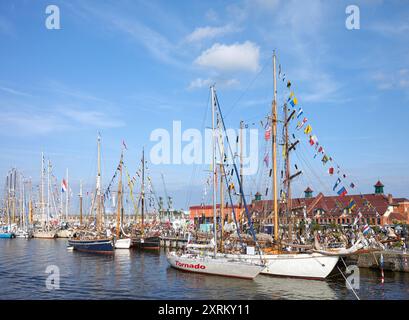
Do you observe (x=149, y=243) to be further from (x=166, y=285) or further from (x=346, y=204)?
(x=346, y=204)

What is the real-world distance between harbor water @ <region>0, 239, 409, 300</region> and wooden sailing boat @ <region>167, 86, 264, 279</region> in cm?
76

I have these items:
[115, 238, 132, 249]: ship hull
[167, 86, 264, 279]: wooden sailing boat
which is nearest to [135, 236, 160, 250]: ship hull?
[115, 238, 132, 249]: ship hull

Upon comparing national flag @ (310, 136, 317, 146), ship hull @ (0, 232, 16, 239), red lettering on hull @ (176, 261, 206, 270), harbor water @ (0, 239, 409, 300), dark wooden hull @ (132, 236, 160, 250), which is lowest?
ship hull @ (0, 232, 16, 239)

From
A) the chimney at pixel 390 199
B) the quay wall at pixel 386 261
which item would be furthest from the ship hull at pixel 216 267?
the chimney at pixel 390 199

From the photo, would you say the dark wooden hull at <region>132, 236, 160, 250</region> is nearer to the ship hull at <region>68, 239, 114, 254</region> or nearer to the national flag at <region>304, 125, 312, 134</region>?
the ship hull at <region>68, 239, 114, 254</region>

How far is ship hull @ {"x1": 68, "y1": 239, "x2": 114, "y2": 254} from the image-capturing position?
205 feet

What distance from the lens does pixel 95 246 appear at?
64.4 m

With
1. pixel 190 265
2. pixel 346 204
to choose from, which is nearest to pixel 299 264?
pixel 190 265

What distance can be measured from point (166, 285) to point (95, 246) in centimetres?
3190

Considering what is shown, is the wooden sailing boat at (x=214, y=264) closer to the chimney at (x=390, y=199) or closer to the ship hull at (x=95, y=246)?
the ship hull at (x=95, y=246)

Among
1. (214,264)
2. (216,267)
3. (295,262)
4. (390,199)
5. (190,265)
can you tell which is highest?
(390,199)
